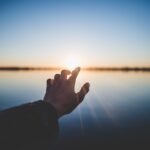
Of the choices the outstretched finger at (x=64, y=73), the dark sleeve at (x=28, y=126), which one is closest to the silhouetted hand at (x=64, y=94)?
the outstretched finger at (x=64, y=73)

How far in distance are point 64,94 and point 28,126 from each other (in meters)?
0.77

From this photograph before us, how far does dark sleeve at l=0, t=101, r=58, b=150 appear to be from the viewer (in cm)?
110

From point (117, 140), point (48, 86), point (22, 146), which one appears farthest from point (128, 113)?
point (22, 146)

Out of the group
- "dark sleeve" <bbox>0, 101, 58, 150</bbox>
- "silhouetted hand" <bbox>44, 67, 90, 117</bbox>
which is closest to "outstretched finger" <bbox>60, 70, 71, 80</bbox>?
"silhouetted hand" <bbox>44, 67, 90, 117</bbox>

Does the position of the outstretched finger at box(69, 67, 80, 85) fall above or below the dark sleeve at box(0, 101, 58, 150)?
above

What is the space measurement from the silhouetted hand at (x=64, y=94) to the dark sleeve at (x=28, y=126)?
418mm

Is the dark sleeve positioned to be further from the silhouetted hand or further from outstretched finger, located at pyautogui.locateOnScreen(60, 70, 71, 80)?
outstretched finger, located at pyautogui.locateOnScreen(60, 70, 71, 80)

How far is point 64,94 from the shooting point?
191cm

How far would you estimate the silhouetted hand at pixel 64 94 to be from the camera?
5.90 feet

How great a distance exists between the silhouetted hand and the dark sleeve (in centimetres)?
42

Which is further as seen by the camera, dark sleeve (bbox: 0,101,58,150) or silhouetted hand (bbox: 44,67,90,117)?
silhouetted hand (bbox: 44,67,90,117)

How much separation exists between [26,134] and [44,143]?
107 mm

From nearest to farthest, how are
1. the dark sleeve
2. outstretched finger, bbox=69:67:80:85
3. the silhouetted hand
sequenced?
the dark sleeve < the silhouetted hand < outstretched finger, bbox=69:67:80:85

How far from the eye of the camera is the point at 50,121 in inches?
50.4
